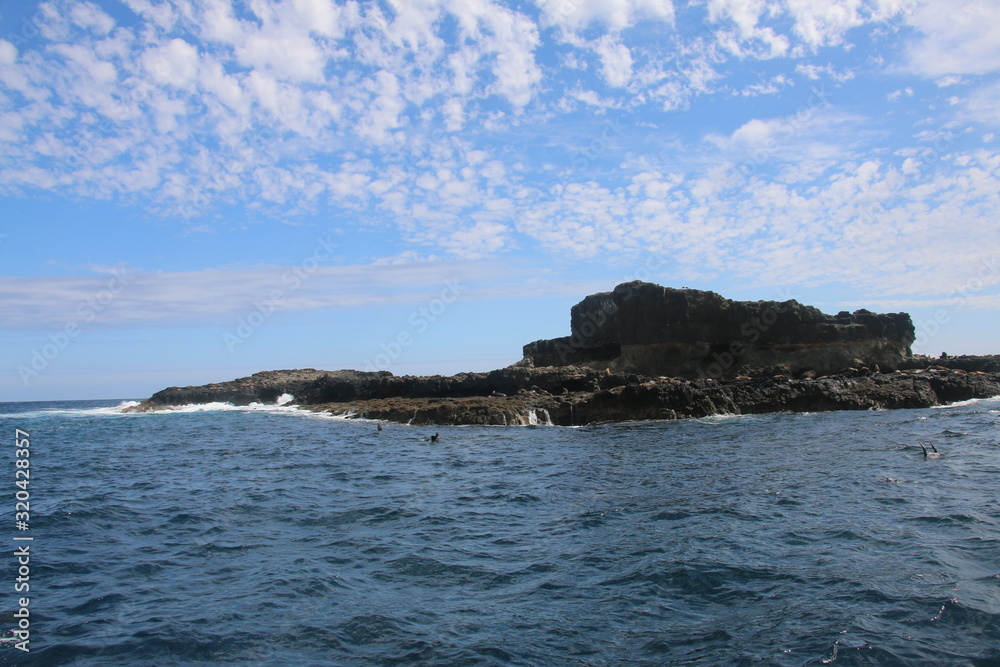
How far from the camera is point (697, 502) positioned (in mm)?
13758

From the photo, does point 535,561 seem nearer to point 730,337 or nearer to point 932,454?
point 932,454

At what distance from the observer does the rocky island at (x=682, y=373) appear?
3456cm

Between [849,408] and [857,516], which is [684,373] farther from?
[857,516]

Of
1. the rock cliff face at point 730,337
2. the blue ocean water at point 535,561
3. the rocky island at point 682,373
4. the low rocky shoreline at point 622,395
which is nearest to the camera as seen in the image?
the blue ocean water at point 535,561

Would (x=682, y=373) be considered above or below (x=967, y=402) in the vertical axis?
above

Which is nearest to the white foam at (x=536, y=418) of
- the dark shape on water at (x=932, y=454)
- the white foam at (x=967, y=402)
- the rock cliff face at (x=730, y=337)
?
the dark shape on water at (x=932, y=454)

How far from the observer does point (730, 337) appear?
51.7 meters

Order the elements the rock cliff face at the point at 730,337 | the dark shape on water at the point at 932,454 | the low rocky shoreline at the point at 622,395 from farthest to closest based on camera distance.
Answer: the rock cliff face at the point at 730,337 → the low rocky shoreline at the point at 622,395 → the dark shape on water at the point at 932,454

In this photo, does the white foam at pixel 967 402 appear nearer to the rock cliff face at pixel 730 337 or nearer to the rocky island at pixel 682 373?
the rocky island at pixel 682 373

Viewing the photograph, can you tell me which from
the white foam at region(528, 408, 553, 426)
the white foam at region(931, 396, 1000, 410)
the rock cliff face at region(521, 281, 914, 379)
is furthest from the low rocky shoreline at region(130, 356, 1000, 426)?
the rock cliff face at region(521, 281, 914, 379)

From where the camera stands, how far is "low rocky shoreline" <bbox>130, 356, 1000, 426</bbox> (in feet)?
110

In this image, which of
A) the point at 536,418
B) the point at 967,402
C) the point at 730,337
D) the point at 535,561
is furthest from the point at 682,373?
the point at 535,561

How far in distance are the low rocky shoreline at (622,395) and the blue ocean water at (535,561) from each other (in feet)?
42.1

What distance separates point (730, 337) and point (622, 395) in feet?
72.5
